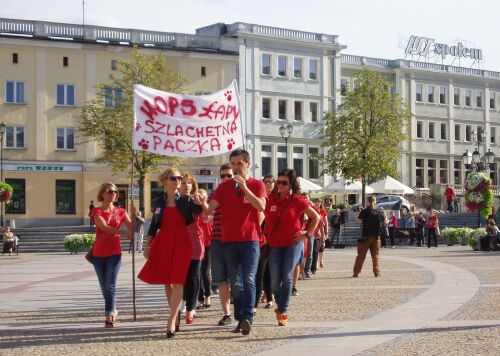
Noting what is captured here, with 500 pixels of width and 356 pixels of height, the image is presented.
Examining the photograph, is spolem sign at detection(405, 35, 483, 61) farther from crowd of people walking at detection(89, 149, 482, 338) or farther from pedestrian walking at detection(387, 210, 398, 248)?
crowd of people walking at detection(89, 149, 482, 338)

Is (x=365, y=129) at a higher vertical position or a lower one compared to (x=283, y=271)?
higher

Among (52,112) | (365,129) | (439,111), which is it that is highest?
(439,111)

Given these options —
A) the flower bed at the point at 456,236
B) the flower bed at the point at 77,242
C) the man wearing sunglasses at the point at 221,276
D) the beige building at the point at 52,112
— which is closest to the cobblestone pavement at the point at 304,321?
the man wearing sunglasses at the point at 221,276

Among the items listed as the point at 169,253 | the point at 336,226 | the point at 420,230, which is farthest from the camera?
the point at 420,230

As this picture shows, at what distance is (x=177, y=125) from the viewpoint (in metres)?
12.1

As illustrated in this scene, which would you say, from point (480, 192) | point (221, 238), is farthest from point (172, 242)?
point (480, 192)

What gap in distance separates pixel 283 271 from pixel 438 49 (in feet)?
235

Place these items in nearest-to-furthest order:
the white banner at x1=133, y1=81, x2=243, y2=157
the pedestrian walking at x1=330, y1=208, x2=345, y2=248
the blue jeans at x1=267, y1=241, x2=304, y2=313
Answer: the blue jeans at x1=267, y1=241, x2=304, y2=313 < the white banner at x1=133, y1=81, x2=243, y2=157 < the pedestrian walking at x1=330, y1=208, x2=345, y2=248

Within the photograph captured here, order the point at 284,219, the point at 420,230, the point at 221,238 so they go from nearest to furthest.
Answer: the point at 221,238 < the point at 284,219 < the point at 420,230

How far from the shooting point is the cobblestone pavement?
31.6 feet

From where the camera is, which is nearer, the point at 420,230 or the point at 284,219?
the point at 284,219

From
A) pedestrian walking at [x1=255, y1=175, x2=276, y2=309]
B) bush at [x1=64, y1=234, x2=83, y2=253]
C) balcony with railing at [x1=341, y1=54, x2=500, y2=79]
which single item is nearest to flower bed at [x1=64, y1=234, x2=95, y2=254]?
bush at [x1=64, y1=234, x2=83, y2=253]

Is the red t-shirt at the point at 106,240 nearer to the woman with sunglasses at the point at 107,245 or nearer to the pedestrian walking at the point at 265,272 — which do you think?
the woman with sunglasses at the point at 107,245

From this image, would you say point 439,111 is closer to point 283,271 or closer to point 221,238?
point 283,271
